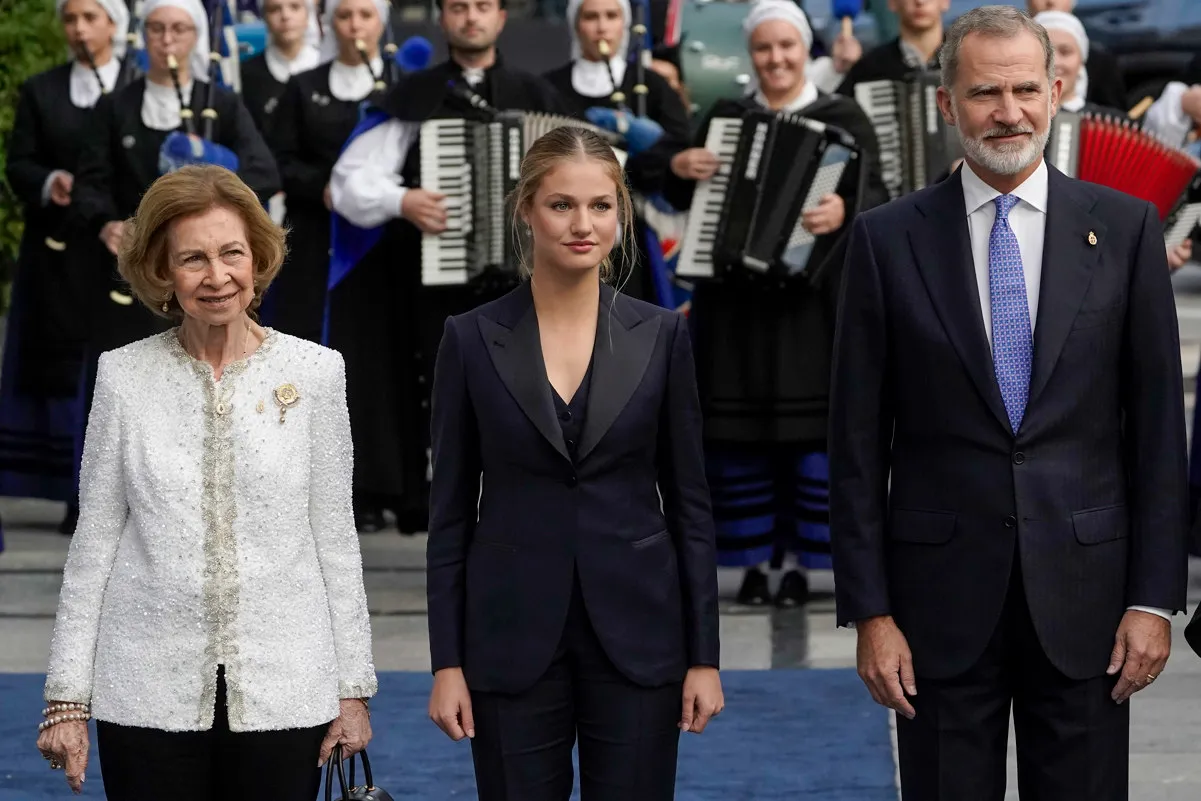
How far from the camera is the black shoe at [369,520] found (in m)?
9.54

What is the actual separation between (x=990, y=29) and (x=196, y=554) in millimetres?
1520

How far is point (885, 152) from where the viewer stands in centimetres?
809

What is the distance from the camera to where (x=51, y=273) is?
9656mm

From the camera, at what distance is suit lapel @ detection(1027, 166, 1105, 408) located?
3787mm

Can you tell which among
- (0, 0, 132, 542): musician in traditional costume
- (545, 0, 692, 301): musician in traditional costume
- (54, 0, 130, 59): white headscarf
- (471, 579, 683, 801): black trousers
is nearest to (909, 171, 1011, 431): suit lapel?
(471, 579, 683, 801): black trousers

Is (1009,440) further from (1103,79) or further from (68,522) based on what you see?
(68,522)

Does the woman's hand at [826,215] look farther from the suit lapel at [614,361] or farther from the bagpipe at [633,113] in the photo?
the suit lapel at [614,361]

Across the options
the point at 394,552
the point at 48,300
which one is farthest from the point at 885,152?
the point at 48,300

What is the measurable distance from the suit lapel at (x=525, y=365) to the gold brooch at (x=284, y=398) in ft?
1.11

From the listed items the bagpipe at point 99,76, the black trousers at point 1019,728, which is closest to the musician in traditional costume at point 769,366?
the bagpipe at point 99,76

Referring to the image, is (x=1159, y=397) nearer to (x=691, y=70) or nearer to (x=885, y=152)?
(x=885, y=152)

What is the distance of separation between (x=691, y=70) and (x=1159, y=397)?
24.1ft

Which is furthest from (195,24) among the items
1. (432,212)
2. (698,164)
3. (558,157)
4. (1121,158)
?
(558,157)

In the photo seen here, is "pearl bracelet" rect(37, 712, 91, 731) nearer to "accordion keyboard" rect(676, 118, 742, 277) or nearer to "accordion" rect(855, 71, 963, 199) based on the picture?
"accordion keyboard" rect(676, 118, 742, 277)
